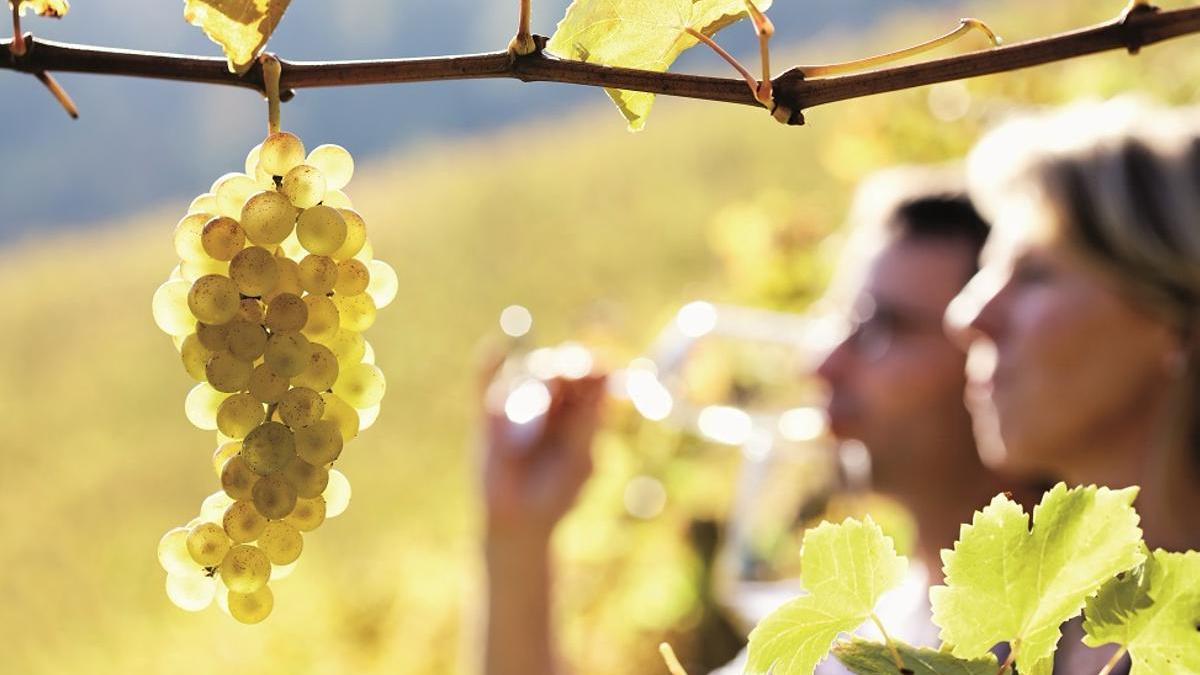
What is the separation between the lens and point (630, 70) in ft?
0.89

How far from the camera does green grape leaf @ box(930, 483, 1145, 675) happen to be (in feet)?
0.81

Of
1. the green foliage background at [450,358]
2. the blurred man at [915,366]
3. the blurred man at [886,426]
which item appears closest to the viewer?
the blurred man at [886,426]

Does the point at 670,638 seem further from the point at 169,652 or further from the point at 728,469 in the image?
the point at 169,652

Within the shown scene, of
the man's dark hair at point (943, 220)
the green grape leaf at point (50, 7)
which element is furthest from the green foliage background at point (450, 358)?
the green grape leaf at point (50, 7)

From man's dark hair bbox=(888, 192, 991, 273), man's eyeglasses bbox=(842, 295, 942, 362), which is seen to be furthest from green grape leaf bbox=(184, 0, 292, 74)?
man's dark hair bbox=(888, 192, 991, 273)

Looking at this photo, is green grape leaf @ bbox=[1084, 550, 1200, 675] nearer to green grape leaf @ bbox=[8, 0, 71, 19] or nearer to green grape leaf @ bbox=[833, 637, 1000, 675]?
green grape leaf @ bbox=[833, 637, 1000, 675]

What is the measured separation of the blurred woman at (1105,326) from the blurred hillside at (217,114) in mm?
10679

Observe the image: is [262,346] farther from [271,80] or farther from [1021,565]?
[1021,565]

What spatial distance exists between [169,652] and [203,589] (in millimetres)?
4364

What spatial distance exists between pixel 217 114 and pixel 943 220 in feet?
39.9

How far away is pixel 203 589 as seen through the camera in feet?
1.04

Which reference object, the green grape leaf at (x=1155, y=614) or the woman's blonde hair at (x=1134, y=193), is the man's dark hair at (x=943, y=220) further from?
the green grape leaf at (x=1155, y=614)

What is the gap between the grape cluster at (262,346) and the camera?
29cm

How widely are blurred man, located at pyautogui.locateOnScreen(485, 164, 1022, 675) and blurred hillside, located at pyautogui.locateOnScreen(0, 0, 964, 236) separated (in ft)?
33.2
